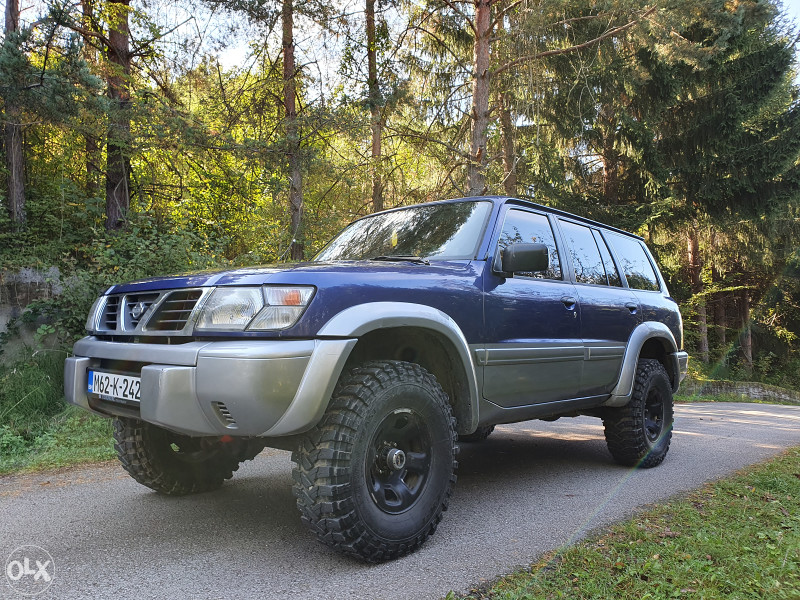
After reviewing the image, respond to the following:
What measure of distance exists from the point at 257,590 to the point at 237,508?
3.91 feet

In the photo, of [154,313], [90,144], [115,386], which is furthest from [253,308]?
[90,144]

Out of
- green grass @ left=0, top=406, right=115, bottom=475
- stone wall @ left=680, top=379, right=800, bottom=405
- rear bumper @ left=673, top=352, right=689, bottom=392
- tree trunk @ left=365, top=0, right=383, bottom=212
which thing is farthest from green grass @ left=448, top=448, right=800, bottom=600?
stone wall @ left=680, top=379, right=800, bottom=405

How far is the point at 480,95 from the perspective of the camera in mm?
11250

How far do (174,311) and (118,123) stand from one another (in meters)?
6.74

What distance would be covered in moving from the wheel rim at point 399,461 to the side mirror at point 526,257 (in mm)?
1055

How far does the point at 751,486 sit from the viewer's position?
13.1 ft

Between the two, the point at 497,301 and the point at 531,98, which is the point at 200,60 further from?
the point at 497,301

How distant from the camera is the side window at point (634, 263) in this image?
494 cm

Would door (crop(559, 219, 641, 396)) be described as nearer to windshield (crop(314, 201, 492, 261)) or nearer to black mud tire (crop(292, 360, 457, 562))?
windshield (crop(314, 201, 492, 261))

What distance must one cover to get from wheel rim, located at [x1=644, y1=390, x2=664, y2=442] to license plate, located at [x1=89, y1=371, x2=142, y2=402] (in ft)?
13.3

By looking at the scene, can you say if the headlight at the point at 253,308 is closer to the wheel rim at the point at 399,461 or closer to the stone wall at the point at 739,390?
the wheel rim at the point at 399,461

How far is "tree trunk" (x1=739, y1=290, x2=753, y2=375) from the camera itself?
2256 cm

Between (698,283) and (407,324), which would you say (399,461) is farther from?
(698,283)

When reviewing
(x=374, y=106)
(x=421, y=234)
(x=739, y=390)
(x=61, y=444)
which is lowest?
(x=739, y=390)
